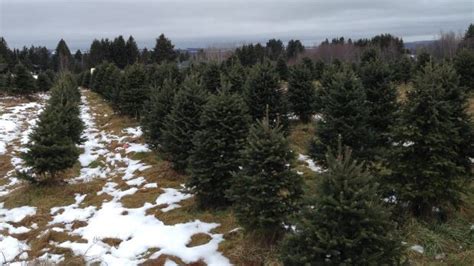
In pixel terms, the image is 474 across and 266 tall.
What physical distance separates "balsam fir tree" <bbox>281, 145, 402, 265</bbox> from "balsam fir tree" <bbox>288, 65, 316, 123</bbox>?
39.8 feet

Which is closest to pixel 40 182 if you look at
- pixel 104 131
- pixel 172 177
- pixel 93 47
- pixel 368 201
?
pixel 172 177

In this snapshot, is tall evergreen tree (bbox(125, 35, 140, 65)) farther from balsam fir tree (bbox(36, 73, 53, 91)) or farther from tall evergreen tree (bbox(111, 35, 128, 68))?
balsam fir tree (bbox(36, 73, 53, 91))

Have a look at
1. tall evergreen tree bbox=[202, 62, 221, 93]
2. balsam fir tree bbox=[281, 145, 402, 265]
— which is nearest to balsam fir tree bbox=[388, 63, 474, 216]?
balsam fir tree bbox=[281, 145, 402, 265]

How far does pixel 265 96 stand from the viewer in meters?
15.2

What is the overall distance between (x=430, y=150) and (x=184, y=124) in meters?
6.49

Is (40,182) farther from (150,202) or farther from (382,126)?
(382,126)

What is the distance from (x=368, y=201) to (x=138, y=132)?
1596 centimetres

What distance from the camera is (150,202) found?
36.2 feet

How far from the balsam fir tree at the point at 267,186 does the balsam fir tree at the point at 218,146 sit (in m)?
1.67

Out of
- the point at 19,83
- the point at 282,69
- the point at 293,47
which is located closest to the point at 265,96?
the point at 282,69

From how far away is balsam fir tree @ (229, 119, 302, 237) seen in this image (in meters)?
7.48

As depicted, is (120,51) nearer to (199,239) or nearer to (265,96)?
(265,96)

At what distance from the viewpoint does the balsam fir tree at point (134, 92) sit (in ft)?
74.3

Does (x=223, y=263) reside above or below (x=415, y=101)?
below
